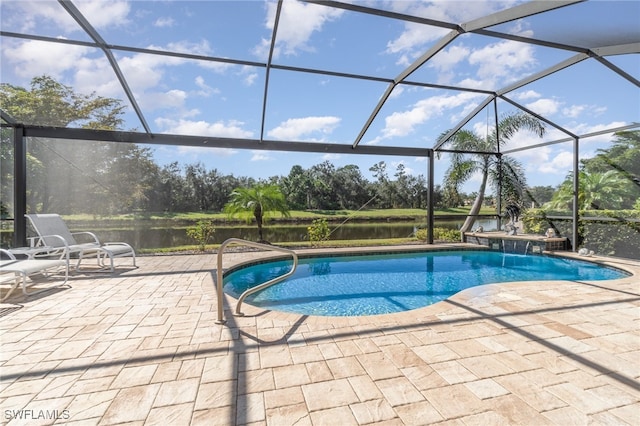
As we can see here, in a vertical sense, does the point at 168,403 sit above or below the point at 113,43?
below

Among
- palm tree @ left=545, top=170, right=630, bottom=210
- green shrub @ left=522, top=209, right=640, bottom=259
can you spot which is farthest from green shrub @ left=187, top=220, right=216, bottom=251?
palm tree @ left=545, top=170, right=630, bottom=210

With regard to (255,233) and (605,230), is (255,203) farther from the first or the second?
(605,230)

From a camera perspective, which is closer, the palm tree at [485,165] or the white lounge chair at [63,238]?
the white lounge chair at [63,238]

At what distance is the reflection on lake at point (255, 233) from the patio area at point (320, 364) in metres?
5.97

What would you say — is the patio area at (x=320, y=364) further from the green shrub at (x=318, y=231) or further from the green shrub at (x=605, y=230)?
the green shrub at (x=318, y=231)

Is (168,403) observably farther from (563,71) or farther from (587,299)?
(563,71)

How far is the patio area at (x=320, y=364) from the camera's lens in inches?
78.0

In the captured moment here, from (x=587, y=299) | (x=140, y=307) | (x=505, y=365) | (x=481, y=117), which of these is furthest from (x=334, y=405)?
(x=481, y=117)

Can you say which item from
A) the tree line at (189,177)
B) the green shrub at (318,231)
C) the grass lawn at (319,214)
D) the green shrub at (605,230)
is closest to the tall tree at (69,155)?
the tree line at (189,177)

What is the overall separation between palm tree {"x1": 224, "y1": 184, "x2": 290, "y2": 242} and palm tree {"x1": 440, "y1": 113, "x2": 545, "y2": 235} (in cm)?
582

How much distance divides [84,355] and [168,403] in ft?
4.08

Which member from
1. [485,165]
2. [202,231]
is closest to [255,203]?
[202,231]

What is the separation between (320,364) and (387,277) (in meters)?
4.81

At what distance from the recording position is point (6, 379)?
7.75ft
